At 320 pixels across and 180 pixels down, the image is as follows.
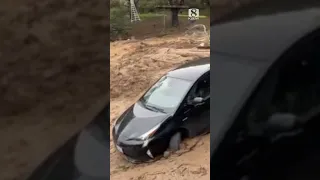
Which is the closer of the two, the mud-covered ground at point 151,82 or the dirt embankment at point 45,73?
the dirt embankment at point 45,73

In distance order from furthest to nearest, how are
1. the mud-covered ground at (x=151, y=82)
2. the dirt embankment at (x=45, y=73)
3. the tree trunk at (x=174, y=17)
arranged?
1. the tree trunk at (x=174, y=17)
2. the mud-covered ground at (x=151, y=82)
3. the dirt embankment at (x=45, y=73)

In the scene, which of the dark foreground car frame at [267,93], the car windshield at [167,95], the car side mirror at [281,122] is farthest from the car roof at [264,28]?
the car windshield at [167,95]

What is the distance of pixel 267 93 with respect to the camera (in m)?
1.48

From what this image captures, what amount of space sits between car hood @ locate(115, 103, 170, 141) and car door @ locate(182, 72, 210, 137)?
0.13 metres

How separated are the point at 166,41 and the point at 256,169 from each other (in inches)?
53.4

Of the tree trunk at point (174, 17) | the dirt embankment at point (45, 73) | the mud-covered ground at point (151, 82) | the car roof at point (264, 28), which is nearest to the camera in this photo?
the dirt embankment at point (45, 73)

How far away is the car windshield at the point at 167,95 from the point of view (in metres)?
2.47

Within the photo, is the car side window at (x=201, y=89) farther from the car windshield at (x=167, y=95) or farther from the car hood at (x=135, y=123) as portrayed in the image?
the car hood at (x=135, y=123)

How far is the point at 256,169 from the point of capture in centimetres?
149

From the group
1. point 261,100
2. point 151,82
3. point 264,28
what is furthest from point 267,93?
point 151,82

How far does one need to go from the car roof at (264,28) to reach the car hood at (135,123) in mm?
1012

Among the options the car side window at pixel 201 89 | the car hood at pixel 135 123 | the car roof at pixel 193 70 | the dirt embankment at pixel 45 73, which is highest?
the dirt embankment at pixel 45 73

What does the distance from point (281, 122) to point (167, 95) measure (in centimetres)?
111

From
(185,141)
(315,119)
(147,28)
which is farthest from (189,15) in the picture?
(315,119)
